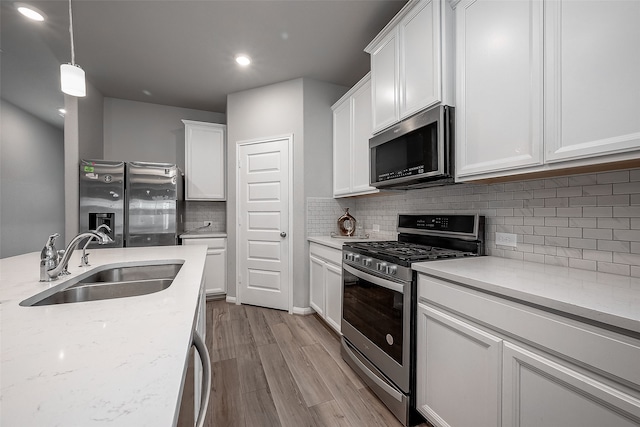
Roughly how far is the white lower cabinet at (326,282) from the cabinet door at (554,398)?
1.48 meters

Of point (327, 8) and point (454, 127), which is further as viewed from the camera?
point (327, 8)

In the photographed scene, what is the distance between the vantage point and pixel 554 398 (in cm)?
91

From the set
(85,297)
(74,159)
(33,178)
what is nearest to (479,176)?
(85,297)

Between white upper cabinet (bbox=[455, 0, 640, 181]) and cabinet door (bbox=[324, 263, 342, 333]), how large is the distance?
4.42ft

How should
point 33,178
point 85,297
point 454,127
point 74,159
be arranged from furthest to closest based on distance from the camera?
1. point 33,178
2. point 74,159
3. point 454,127
4. point 85,297

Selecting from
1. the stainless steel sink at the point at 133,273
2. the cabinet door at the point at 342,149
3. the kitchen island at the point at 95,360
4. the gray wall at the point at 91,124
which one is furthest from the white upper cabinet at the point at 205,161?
the kitchen island at the point at 95,360

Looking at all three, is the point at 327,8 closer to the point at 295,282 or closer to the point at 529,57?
the point at 529,57

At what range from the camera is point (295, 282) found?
3.17 m

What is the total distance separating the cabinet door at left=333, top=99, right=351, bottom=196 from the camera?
292cm

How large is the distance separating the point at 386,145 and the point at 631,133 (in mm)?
1321

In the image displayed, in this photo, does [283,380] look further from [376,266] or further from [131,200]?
[131,200]

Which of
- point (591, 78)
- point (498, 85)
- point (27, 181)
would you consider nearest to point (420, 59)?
point (498, 85)

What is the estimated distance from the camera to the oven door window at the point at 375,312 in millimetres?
1564

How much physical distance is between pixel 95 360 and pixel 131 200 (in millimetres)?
3182
